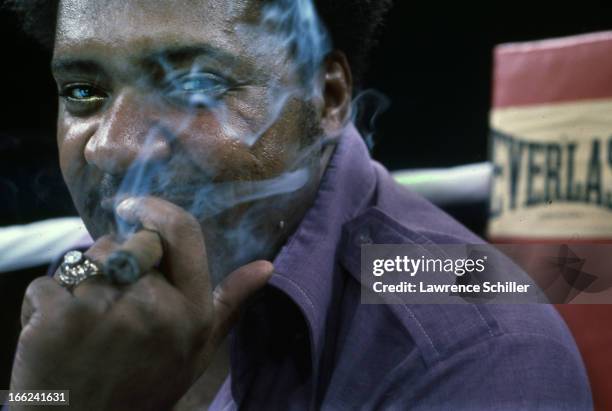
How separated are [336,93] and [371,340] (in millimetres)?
422

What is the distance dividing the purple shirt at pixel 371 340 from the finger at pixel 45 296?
1.22 ft

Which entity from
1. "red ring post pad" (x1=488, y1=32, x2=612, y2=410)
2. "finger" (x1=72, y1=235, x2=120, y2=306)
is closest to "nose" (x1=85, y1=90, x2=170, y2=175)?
"finger" (x1=72, y1=235, x2=120, y2=306)

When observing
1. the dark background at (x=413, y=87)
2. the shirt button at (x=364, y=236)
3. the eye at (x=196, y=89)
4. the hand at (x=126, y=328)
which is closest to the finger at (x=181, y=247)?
the hand at (x=126, y=328)

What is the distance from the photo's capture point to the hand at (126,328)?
65 centimetres

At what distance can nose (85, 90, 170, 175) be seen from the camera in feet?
2.79

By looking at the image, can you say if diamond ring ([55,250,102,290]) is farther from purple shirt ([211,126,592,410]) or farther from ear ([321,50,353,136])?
ear ([321,50,353,136])

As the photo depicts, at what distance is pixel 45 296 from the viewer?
65 cm

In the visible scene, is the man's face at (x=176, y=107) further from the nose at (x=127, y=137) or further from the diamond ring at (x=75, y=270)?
the diamond ring at (x=75, y=270)

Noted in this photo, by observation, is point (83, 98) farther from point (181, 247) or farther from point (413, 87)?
point (413, 87)

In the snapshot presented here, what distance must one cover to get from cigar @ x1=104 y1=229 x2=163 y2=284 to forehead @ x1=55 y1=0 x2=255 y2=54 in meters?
0.34

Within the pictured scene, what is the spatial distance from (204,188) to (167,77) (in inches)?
6.5

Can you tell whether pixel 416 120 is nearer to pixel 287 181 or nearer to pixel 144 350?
pixel 287 181

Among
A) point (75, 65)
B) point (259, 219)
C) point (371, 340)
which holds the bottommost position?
point (371, 340)

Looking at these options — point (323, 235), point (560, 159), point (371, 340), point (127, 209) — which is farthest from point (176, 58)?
point (560, 159)
